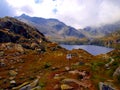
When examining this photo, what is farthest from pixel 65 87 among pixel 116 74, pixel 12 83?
pixel 12 83

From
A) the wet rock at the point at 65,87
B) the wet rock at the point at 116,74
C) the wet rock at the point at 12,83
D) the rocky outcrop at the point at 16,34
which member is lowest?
the wet rock at the point at 12,83

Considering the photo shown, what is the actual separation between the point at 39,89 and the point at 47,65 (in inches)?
933

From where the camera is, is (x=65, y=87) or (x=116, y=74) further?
(x=116, y=74)

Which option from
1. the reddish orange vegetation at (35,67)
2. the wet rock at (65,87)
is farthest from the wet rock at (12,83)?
the wet rock at (65,87)

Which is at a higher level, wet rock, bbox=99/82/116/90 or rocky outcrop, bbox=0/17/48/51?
rocky outcrop, bbox=0/17/48/51

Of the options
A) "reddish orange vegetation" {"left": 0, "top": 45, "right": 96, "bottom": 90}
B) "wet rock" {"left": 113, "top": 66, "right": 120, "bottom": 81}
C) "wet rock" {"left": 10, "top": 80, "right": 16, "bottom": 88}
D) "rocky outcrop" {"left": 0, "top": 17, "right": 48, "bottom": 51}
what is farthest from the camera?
"rocky outcrop" {"left": 0, "top": 17, "right": 48, "bottom": 51}

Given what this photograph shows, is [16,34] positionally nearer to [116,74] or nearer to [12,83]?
[12,83]

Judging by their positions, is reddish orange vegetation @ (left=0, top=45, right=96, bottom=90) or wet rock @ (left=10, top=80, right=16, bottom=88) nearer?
reddish orange vegetation @ (left=0, top=45, right=96, bottom=90)

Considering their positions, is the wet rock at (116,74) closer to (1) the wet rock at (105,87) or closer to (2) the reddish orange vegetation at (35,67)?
(1) the wet rock at (105,87)

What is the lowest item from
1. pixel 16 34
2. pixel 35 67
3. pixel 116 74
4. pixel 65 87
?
pixel 35 67

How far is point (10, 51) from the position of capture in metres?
96.9

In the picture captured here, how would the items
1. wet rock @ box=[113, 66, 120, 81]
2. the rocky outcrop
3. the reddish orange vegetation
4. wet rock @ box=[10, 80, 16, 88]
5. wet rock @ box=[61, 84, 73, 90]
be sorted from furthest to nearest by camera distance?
the rocky outcrop < wet rock @ box=[10, 80, 16, 88] < the reddish orange vegetation < wet rock @ box=[113, 66, 120, 81] < wet rock @ box=[61, 84, 73, 90]

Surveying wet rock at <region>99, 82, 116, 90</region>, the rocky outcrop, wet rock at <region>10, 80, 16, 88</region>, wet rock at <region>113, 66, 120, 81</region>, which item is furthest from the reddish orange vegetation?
the rocky outcrop

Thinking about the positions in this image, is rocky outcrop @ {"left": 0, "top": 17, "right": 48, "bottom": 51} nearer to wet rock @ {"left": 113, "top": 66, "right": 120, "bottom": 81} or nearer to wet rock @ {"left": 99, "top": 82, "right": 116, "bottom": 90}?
wet rock @ {"left": 113, "top": 66, "right": 120, "bottom": 81}
